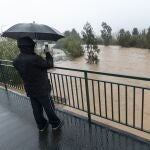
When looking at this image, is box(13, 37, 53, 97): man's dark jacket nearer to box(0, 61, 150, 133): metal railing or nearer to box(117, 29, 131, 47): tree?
box(0, 61, 150, 133): metal railing

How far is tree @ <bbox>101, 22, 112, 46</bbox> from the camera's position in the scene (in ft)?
120

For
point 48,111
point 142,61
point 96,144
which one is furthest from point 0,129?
point 142,61

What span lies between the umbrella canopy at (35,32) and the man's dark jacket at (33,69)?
15cm

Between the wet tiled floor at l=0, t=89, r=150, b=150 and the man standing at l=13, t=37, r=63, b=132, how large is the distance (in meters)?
0.24

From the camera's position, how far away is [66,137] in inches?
118

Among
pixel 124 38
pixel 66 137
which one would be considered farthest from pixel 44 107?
pixel 124 38

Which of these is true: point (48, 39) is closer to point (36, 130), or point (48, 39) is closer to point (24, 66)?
point (24, 66)

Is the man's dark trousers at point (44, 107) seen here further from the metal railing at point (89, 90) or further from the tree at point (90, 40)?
the tree at point (90, 40)

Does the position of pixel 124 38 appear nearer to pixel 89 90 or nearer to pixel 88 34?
pixel 88 34

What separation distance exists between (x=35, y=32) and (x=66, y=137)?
1.47 meters

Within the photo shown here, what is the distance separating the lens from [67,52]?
27172 mm

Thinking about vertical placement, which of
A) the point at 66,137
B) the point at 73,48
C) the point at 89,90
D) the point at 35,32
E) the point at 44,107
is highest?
the point at 35,32

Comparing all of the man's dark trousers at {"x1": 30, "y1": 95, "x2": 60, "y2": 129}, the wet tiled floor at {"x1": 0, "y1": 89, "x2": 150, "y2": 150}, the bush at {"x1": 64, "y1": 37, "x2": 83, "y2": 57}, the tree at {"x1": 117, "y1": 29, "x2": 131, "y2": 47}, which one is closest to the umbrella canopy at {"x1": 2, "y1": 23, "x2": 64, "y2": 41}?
the man's dark trousers at {"x1": 30, "y1": 95, "x2": 60, "y2": 129}

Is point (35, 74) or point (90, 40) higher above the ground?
point (35, 74)
